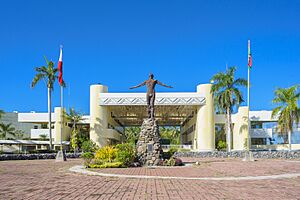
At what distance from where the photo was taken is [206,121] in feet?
155

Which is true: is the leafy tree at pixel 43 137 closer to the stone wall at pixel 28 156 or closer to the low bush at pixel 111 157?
the stone wall at pixel 28 156

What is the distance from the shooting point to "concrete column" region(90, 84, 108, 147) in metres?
48.1

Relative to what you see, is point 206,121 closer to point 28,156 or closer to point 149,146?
point 28,156

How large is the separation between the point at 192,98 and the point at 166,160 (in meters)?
23.3

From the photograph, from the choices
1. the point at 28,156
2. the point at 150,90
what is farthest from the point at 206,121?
the point at 150,90

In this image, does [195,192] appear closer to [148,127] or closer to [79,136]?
[148,127]

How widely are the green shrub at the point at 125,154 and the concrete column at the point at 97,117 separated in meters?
25.4

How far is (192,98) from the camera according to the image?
46.3 meters

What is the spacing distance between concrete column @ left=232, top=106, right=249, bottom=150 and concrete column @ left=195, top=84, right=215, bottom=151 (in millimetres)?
5150

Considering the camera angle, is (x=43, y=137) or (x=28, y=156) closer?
(x=28, y=156)

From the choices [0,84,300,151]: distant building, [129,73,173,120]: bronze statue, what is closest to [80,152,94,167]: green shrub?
[129,73,173,120]: bronze statue

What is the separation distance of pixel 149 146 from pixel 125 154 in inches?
97.0

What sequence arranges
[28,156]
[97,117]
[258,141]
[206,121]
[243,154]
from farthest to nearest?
[258,141], [97,117], [206,121], [28,156], [243,154]

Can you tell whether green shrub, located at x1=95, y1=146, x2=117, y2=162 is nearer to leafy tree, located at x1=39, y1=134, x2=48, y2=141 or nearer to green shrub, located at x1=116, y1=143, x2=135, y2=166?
green shrub, located at x1=116, y1=143, x2=135, y2=166
